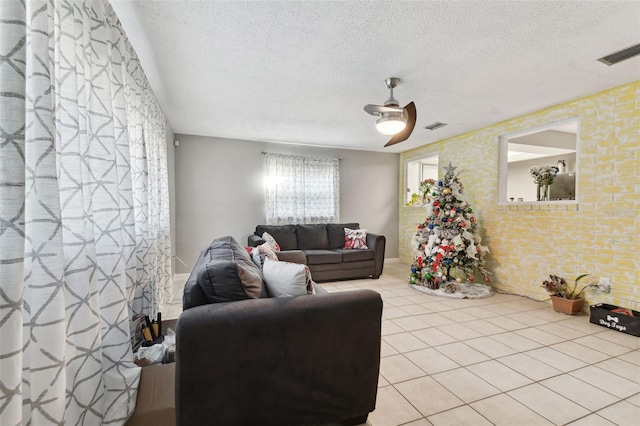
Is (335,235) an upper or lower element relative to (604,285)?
upper

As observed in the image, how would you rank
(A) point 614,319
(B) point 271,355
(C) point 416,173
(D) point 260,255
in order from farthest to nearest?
1. (C) point 416,173
2. (A) point 614,319
3. (D) point 260,255
4. (B) point 271,355

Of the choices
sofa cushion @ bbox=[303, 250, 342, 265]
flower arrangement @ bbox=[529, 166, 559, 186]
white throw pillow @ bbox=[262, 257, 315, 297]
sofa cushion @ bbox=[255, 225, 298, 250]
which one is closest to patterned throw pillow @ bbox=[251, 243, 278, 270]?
white throw pillow @ bbox=[262, 257, 315, 297]

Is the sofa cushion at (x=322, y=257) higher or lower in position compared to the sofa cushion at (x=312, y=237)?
lower

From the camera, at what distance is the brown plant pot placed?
10.3ft

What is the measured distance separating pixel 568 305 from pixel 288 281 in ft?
11.0

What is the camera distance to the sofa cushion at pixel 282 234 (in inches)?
190

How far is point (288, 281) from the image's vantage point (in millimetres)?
1665

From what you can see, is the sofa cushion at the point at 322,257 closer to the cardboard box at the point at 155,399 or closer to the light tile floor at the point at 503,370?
the light tile floor at the point at 503,370

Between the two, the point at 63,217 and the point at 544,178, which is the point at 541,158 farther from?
the point at 63,217

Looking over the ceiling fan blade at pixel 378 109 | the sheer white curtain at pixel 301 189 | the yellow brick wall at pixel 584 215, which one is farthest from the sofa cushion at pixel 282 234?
the yellow brick wall at pixel 584 215

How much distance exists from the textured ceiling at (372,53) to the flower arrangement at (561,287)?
2.09 metres

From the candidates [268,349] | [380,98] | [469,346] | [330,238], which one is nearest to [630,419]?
[469,346]

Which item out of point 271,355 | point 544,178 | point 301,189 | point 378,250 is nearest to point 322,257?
point 378,250

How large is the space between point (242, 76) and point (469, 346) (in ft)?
10.5
